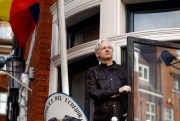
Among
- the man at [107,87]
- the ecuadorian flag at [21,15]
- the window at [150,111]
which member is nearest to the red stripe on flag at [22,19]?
the ecuadorian flag at [21,15]

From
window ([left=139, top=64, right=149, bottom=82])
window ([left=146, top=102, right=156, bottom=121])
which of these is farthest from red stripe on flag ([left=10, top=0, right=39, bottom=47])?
window ([left=146, top=102, right=156, bottom=121])

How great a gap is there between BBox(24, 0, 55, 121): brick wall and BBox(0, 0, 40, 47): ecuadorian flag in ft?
0.45

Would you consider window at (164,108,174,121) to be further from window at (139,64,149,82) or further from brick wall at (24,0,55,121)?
brick wall at (24,0,55,121)

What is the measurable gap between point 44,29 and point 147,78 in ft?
9.27

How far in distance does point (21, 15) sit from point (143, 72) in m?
3.10

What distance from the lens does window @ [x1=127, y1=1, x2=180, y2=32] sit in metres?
Answer: 6.59

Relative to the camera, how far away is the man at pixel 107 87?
530 centimetres

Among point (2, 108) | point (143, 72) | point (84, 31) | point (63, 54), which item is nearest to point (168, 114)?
point (143, 72)

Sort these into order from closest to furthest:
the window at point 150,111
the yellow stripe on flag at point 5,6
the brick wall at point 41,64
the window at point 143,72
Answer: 1. the window at point 150,111
2. the window at point 143,72
3. the brick wall at point 41,64
4. the yellow stripe on flag at point 5,6

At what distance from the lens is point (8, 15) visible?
824 centimetres

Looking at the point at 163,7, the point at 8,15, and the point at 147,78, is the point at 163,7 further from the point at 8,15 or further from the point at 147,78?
the point at 8,15

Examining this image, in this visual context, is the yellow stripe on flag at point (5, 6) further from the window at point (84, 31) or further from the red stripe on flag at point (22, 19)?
the window at point (84, 31)

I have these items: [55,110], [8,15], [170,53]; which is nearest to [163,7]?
[170,53]

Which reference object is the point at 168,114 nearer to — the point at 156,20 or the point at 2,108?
the point at 156,20
